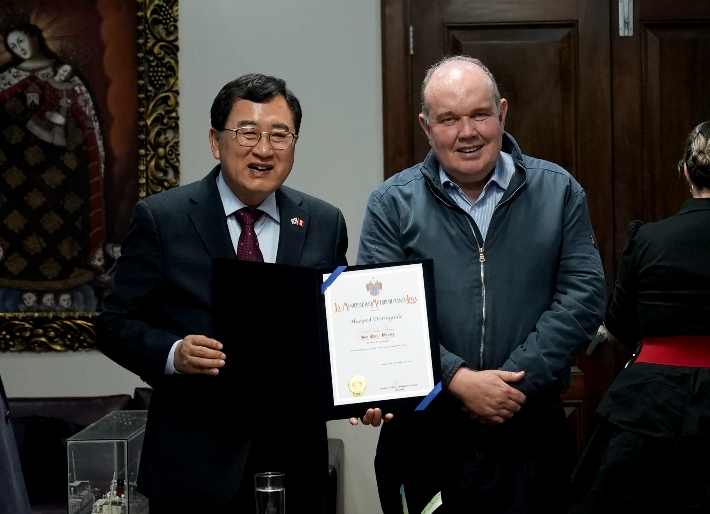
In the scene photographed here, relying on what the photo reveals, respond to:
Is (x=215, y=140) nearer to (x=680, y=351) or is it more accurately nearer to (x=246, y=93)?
(x=246, y=93)

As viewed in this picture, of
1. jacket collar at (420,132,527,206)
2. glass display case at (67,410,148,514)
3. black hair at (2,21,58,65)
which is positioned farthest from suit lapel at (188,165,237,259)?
black hair at (2,21,58,65)

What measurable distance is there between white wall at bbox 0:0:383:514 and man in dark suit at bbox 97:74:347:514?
1714mm

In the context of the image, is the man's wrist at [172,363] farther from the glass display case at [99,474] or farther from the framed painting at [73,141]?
the framed painting at [73,141]

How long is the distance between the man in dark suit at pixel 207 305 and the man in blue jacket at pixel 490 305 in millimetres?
265

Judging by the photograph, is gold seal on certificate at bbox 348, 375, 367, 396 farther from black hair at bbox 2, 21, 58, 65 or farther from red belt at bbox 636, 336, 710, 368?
black hair at bbox 2, 21, 58, 65

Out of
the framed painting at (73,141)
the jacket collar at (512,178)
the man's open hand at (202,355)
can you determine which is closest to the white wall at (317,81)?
the framed painting at (73,141)

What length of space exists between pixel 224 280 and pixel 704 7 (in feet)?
9.09

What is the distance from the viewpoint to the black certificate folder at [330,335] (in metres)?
1.87

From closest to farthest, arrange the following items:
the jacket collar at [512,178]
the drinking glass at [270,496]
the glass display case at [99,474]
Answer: the drinking glass at [270,496]
the jacket collar at [512,178]
the glass display case at [99,474]

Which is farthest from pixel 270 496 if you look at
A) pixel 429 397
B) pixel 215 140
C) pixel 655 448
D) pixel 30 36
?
pixel 30 36

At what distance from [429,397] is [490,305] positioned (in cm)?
31

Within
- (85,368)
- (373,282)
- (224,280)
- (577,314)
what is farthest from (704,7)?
(85,368)

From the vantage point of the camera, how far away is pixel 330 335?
1928 millimetres

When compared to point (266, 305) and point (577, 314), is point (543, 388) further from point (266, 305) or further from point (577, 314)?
point (266, 305)
